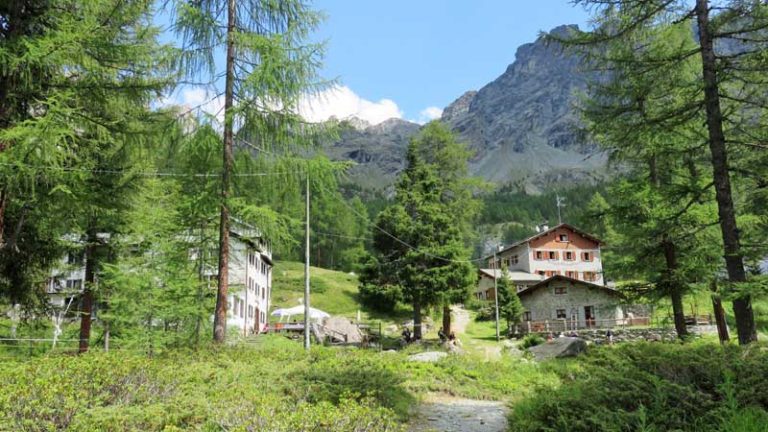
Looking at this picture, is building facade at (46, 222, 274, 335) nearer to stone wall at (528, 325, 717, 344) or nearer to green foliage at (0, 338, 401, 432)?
green foliage at (0, 338, 401, 432)

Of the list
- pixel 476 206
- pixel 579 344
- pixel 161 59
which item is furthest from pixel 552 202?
pixel 161 59

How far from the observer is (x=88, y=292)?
17.0 metres

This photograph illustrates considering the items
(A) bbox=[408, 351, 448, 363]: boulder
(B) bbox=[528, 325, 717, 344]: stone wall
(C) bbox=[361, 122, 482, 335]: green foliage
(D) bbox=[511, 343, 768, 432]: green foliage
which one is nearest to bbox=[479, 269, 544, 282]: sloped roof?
(B) bbox=[528, 325, 717, 344]: stone wall

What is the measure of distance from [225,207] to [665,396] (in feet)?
31.0

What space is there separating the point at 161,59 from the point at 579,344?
639 inches

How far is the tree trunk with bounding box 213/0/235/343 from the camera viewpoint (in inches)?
470

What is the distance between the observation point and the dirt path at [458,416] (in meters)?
8.02

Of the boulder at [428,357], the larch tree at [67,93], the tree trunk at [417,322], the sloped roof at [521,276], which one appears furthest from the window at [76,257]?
the sloped roof at [521,276]

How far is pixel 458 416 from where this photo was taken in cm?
912

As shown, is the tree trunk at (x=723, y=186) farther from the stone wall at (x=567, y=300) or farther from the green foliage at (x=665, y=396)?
the stone wall at (x=567, y=300)

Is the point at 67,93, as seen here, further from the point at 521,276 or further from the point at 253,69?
Result: the point at 521,276

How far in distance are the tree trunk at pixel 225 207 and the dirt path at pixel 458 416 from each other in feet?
16.8

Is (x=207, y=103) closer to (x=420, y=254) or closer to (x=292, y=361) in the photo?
(x=292, y=361)

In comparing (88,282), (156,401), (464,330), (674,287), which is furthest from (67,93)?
(464,330)
